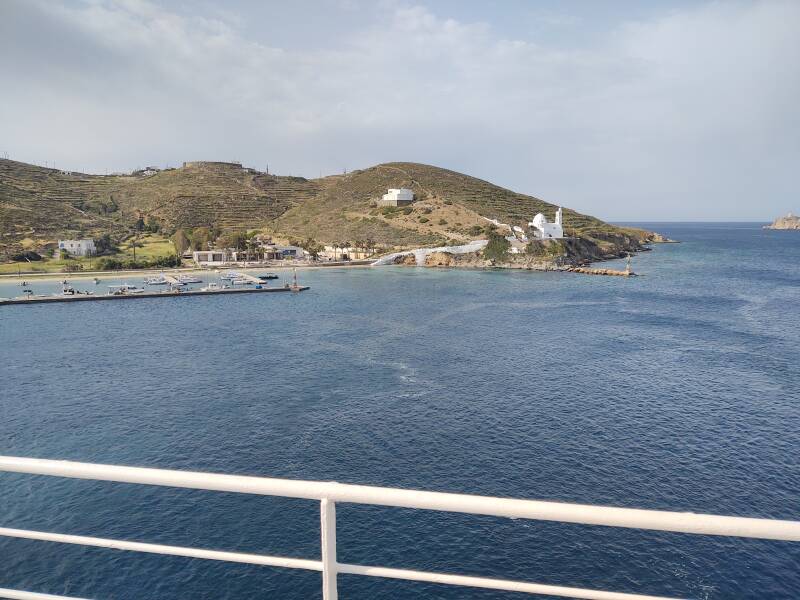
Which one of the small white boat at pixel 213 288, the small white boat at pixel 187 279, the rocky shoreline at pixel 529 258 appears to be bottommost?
the small white boat at pixel 213 288

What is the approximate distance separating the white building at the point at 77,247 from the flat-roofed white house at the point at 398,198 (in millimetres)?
82485

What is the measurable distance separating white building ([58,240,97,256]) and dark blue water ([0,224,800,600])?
63752 millimetres

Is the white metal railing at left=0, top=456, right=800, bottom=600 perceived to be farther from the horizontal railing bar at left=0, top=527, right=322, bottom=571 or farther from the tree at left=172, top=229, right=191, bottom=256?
the tree at left=172, top=229, right=191, bottom=256

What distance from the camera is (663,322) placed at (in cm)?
6119

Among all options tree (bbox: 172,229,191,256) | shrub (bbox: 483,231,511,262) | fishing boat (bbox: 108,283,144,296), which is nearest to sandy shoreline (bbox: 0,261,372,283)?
fishing boat (bbox: 108,283,144,296)

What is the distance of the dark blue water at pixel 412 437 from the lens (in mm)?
20297

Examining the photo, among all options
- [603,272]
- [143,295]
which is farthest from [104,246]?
[603,272]

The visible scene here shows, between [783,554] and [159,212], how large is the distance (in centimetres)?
18193

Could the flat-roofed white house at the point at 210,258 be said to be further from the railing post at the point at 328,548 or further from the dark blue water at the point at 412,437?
the railing post at the point at 328,548

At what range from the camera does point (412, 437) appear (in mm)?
30453

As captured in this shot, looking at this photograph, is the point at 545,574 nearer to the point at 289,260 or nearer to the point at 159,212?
the point at 289,260

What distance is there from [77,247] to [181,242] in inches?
889

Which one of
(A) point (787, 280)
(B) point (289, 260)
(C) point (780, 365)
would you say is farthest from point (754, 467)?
(B) point (289, 260)

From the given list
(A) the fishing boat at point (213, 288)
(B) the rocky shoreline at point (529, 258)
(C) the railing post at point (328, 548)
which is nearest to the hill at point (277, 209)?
(B) the rocky shoreline at point (529, 258)
